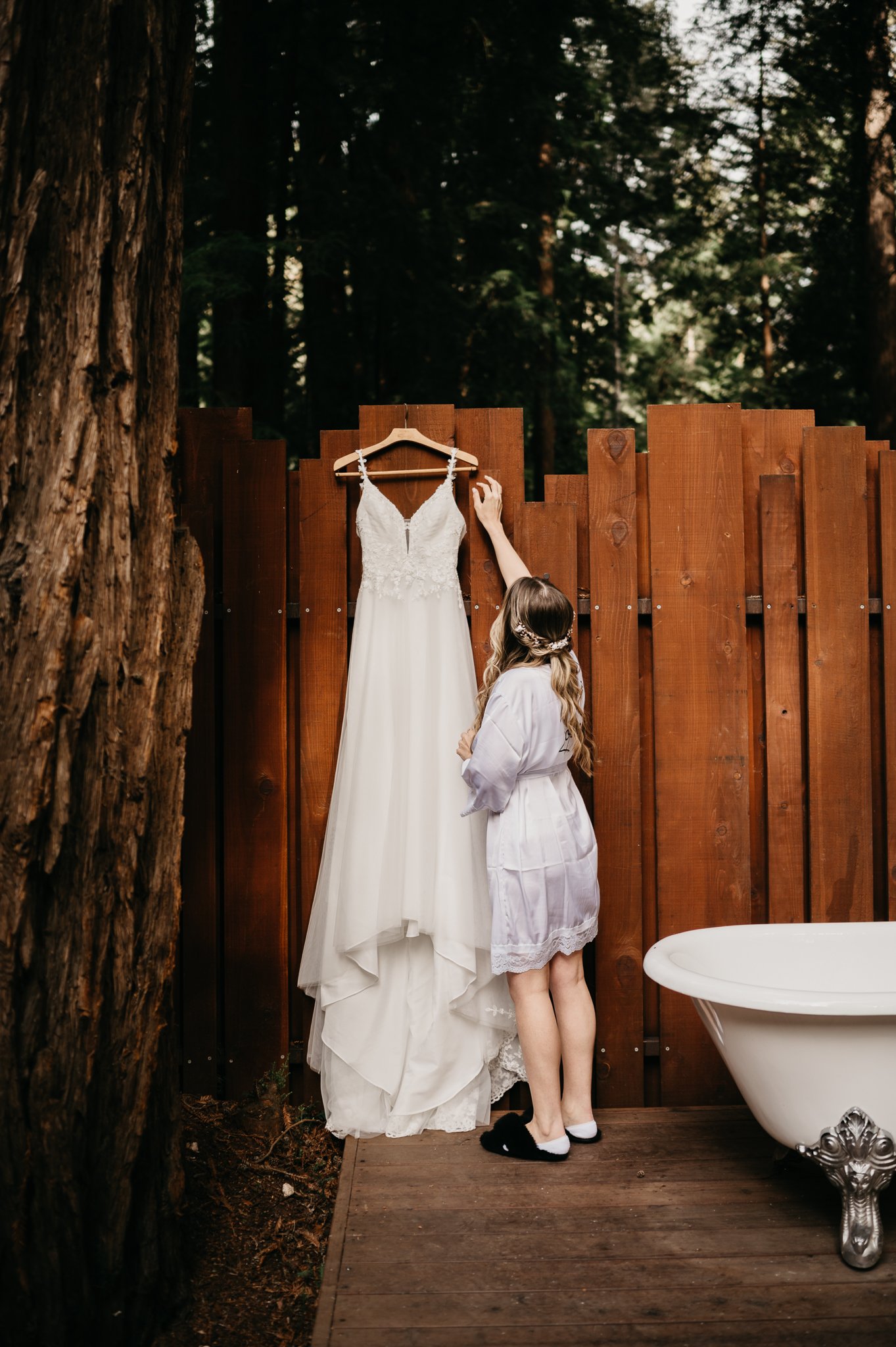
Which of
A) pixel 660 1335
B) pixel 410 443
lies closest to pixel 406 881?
pixel 660 1335

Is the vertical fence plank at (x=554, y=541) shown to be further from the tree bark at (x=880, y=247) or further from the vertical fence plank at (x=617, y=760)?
the tree bark at (x=880, y=247)

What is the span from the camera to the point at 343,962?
3.15 metres

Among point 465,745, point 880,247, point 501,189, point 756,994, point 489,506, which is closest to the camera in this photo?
point 756,994

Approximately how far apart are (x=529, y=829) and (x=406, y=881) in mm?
493

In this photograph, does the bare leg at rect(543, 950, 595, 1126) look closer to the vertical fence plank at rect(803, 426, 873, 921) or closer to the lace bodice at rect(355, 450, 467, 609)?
the vertical fence plank at rect(803, 426, 873, 921)

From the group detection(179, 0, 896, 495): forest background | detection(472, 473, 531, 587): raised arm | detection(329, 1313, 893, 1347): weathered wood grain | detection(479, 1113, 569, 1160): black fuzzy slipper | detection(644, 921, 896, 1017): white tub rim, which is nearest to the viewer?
detection(329, 1313, 893, 1347): weathered wood grain

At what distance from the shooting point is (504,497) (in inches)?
131

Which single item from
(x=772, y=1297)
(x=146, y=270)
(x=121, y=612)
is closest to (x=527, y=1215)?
(x=772, y=1297)

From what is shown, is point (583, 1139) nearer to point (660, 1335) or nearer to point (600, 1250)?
point (600, 1250)

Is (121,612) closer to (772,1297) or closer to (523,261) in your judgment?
(772,1297)

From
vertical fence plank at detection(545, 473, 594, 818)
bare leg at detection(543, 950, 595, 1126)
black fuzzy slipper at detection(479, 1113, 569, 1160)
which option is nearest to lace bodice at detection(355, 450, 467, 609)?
vertical fence plank at detection(545, 473, 594, 818)

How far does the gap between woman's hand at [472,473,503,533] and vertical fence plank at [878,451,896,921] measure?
55.3 inches

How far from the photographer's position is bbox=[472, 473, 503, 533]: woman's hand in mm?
3260

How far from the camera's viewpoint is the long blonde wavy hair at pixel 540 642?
9.57ft
